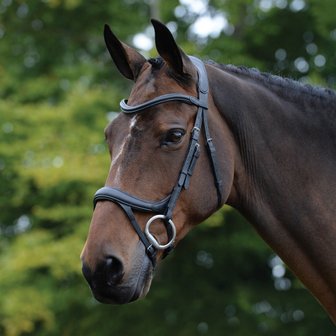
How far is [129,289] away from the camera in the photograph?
11.3ft

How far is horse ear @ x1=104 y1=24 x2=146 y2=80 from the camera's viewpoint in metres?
4.14

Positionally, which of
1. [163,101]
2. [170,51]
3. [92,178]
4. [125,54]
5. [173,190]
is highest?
[170,51]

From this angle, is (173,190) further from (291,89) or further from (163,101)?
(291,89)

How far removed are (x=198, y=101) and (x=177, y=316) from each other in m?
11.7

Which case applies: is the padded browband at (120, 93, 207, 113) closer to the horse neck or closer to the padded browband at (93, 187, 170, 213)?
the horse neck

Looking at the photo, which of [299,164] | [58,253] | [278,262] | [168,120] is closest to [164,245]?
[168,120]

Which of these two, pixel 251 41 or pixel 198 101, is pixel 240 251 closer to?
pixel 251 41

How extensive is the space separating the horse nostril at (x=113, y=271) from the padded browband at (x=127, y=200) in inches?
11.5

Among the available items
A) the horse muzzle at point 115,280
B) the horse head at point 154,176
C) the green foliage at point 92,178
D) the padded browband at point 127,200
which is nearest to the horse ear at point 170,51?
the horse head at point 154,176

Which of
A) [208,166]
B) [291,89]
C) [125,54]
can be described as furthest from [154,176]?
[291,89]

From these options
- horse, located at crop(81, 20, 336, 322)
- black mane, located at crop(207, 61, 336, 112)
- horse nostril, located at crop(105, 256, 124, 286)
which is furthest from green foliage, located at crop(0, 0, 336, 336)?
horse nostril, located at crop(105, 256, 124, 286)

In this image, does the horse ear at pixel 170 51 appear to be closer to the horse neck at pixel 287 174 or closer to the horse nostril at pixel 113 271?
the horse neck at pixel 287 174

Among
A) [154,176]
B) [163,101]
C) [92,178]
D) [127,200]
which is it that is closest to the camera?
[127,200]

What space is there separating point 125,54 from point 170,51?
45 cm
